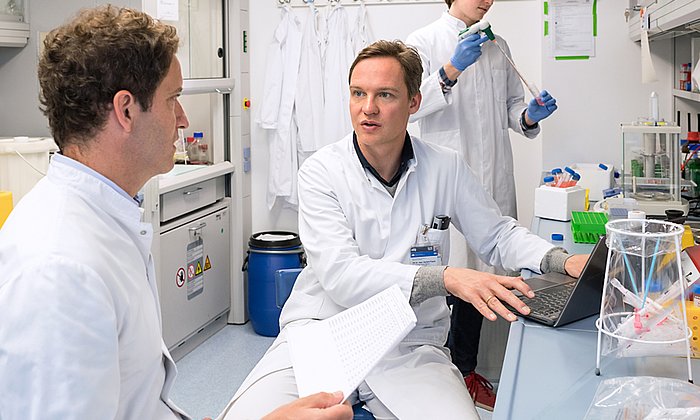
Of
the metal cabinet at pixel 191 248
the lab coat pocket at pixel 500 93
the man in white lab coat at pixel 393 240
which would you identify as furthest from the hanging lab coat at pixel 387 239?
the metal cabinet at pixel 191 248

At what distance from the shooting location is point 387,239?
2084mm

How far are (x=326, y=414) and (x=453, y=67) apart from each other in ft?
6.15

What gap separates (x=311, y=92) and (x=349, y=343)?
8.94 feet

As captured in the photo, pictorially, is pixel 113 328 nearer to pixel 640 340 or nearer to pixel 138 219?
pixel 138 219

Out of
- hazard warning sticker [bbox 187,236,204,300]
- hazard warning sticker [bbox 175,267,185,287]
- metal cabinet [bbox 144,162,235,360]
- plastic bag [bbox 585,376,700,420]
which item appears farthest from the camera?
hazard warning sticker [bbox 187,236,204,300]

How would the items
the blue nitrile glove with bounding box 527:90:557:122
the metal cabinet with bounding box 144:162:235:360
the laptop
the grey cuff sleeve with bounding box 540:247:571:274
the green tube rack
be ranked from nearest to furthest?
the laptop, the grey cuff sleeve with bounding box 540:247:571:274, the green tube rack, the blue nitrile glove with bounding box 527:90:557:122, the metal cabinet with bounding box 144:162:235:360

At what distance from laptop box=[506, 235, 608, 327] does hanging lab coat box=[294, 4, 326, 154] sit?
244 cm

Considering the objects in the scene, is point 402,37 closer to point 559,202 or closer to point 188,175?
point 188,175

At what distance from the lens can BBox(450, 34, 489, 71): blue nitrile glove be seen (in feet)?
9.21

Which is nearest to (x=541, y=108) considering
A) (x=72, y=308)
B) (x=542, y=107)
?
(x=542, y=107)

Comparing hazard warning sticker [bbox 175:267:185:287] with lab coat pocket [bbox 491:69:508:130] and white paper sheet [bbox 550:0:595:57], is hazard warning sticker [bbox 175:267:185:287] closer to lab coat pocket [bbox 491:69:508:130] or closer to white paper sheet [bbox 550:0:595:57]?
lab coat pocket [bbox 491:69:508:130]

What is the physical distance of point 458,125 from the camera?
3162 millimetres

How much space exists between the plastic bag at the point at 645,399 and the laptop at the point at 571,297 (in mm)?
320

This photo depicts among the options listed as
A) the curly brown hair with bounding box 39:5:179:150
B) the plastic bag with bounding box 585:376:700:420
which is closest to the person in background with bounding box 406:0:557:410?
the plastic bag with bounding box 585:376:700:420
